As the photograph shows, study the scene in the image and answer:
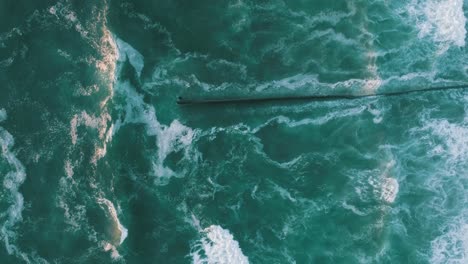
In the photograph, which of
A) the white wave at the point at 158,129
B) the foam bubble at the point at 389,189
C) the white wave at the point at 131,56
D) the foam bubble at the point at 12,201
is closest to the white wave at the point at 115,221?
the white wave at the point at 158,129

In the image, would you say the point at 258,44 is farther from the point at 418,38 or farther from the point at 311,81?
the point at 418,38

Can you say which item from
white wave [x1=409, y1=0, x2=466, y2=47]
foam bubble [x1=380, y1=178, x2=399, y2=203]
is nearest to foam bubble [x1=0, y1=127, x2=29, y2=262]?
foam bubble [x1=380, y1=178, x2=399, y2=203]

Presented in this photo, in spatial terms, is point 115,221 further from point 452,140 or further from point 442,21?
point 442,21

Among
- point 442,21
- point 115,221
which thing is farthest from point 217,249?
point 442,21

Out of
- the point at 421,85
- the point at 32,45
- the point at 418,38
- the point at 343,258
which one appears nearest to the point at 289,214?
the point at 343,258

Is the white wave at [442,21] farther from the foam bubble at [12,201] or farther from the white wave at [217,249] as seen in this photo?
the foam bubble at [12,201]

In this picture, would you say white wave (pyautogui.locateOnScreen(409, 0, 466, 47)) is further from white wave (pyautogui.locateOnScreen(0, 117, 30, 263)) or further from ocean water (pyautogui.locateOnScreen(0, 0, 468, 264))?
white wave (pyautogui.locateOnScreen(0, 117, 30, 263))

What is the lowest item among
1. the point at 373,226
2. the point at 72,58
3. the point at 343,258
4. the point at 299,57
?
the point at 343,258
